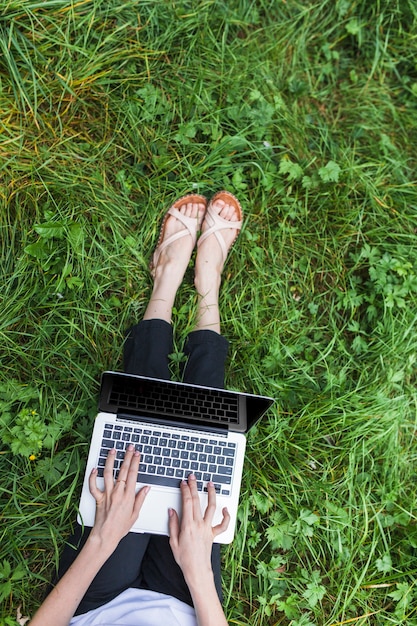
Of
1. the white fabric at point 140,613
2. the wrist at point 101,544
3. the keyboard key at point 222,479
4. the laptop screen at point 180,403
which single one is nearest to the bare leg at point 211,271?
the laptop screen at point 180,403

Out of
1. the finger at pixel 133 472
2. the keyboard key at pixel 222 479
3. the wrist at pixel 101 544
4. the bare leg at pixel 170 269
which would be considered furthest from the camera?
the bare leg at pixel 170 269

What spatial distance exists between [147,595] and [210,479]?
507 mm

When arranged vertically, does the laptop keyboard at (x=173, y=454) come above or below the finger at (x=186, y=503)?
above

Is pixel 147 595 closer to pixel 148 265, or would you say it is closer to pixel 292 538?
pixel 292 538

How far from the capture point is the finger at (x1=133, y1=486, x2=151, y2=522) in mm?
1985

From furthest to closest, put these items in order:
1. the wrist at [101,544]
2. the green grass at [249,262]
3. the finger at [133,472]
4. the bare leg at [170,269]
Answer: the bare leg at [170,269] < the green grass at [249,262] < the finger at [133,472] < the wrist at [101,544]

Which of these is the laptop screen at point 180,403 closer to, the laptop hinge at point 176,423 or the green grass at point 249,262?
A: the laptop hinge at point 176,423

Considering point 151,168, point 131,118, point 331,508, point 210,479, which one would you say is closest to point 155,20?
point 131,118

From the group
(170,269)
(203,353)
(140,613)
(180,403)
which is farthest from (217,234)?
(140,613)

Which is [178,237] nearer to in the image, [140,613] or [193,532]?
[193,532]

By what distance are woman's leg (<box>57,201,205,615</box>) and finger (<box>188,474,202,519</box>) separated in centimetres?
26

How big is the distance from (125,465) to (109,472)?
0.07 meters

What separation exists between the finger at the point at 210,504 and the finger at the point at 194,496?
3cm

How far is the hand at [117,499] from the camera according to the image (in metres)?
1.94
